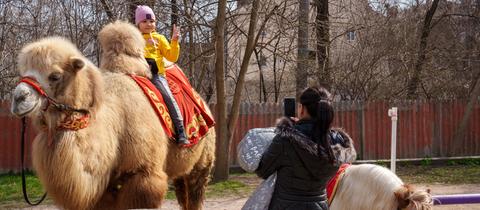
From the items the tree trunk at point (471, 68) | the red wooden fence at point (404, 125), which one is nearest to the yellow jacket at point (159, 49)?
the red wooden fence at point (404, 125)

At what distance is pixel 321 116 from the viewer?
138 inches

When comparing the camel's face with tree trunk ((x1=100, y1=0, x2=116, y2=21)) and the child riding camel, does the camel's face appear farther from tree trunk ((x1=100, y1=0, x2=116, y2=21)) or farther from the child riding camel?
tree trunk ((x1=100, y1=0, x2=116, y2=21))

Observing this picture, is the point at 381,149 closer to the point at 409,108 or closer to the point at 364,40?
the point at 409,108

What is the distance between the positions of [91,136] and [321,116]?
6.44ft

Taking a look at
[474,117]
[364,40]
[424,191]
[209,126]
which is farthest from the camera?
[364,40]

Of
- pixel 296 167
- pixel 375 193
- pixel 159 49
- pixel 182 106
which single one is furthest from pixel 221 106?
pixel 296 167

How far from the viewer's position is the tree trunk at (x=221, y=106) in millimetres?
11648

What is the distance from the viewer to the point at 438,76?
1981 cm

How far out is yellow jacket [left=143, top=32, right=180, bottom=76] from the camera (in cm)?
633

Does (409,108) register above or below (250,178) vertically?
above

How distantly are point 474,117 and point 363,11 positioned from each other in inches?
176

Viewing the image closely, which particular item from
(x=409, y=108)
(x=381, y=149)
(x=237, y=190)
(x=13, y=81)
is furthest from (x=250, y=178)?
(x=13, y=81)

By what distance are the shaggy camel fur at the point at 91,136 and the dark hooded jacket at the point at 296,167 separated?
1.60 meters

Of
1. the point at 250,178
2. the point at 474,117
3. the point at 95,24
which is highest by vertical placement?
the point at 95,24
